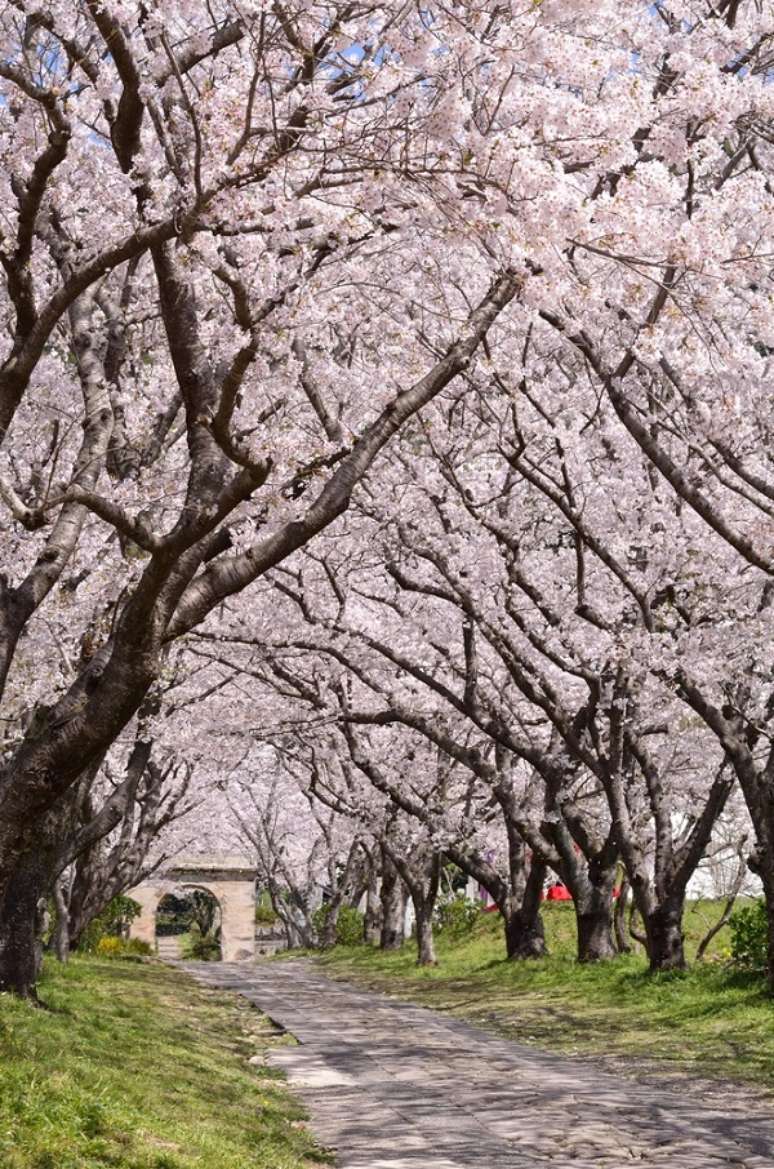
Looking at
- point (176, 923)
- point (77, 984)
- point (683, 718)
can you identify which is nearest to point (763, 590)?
point (683, 718)

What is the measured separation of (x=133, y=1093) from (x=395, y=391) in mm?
7503

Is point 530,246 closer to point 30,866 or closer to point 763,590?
point 30,866

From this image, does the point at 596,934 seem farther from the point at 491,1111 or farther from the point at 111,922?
the point at 111,922

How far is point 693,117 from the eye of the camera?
383 inches

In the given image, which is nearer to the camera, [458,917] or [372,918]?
[458,917]

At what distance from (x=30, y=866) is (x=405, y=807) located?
12.3 meters

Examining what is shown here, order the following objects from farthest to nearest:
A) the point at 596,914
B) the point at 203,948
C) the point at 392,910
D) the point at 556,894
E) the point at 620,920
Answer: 1. the point at 203,948
2. the point at 556,894
3. the point at 392,910
4. the point at 620,920
5. the point at 596,914

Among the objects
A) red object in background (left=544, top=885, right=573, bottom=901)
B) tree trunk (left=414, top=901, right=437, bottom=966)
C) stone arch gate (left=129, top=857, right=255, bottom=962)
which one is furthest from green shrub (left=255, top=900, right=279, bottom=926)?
tree trunk (left=414, top=901, right=437, bottom=966)

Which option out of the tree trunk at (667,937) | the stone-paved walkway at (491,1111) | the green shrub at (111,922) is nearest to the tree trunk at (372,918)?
the green shrub at (111,922)

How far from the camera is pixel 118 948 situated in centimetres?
3556

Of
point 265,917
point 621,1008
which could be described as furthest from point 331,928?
point 621,1008

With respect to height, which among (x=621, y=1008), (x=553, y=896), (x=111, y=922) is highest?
(x=553, y=896)

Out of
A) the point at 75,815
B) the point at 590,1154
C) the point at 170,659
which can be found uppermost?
the point at 170,659

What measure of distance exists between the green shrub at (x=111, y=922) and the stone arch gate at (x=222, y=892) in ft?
2.11
